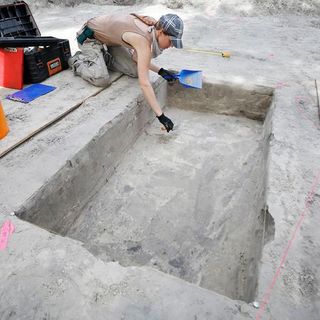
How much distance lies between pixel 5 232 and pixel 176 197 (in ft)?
4.74

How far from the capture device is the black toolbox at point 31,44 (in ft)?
10.7

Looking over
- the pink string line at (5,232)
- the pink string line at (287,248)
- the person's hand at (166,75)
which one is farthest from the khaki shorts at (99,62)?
the pink string line at (287,248)

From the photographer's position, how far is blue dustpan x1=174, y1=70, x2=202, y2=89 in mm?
3510

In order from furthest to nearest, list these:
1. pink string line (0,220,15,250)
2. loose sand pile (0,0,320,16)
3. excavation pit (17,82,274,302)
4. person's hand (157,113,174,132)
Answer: loose sand pile (0,0,320,16), person's hand (157,113,174,132), excavation pit (17,82,274,302), pink string line (0,220,15,250)

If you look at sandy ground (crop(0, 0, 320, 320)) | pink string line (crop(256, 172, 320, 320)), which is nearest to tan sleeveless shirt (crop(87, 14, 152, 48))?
sandy ground (crop(0, 0, 320, 320))

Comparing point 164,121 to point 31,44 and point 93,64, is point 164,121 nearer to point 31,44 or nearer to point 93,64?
point 93,64

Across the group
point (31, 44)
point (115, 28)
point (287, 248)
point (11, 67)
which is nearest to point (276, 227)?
point (287, 248)

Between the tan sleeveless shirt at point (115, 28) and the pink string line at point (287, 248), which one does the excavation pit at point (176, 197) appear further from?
the tan sleeveless shirt at point (115, 28)

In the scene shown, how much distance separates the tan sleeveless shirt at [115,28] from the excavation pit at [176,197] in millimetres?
748

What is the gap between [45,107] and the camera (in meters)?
2.98

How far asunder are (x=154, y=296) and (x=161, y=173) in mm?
1633

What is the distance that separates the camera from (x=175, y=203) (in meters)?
2.65

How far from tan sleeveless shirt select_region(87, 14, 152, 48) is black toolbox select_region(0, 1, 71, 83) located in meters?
0.56

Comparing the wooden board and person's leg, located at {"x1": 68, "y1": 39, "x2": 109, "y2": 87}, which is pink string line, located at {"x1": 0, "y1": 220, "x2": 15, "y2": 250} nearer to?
the wooden board
